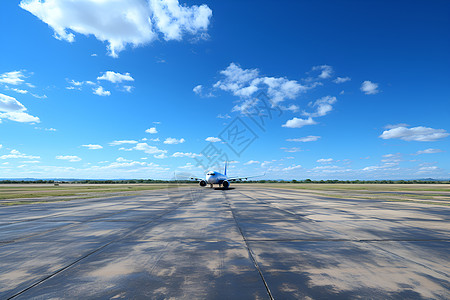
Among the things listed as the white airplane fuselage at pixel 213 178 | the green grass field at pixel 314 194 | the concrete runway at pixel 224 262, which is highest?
the white airplane fuselage at pixel 213 178

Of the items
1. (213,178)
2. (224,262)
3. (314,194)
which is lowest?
(224,262)

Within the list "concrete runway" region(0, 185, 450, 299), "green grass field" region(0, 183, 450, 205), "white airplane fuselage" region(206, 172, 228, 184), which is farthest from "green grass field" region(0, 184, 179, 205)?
"concrete runway" region(0, 185, 450, 299)

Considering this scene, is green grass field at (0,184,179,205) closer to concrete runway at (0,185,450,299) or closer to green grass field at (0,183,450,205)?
green grass field at (0,183,450,205)

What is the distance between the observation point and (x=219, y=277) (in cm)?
414

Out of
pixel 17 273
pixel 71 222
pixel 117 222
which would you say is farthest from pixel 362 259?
pixel 71 222

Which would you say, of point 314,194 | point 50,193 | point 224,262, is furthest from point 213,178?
point 224,262

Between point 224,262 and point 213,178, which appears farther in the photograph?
point 213,178

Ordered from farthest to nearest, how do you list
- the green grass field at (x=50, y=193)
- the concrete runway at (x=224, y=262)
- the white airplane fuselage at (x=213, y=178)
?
the white airplane fuselage at (x=213, y=178), the green grass field at (x=50, y=193), the concrete runway at (x=224, y=262)

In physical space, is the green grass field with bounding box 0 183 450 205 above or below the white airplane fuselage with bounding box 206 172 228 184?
below

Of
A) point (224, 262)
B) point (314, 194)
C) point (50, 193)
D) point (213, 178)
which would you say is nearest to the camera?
point (224, 262)

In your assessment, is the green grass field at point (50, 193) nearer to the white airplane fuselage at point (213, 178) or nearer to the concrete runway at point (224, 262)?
the white airplane fuselage at point (213, 178)

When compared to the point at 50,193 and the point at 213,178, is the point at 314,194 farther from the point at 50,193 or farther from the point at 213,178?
the point at 50,193

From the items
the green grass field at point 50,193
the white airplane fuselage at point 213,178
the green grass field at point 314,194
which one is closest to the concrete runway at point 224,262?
the green grass field at point 314,194

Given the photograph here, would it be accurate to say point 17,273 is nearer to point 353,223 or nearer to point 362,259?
point 362,259
